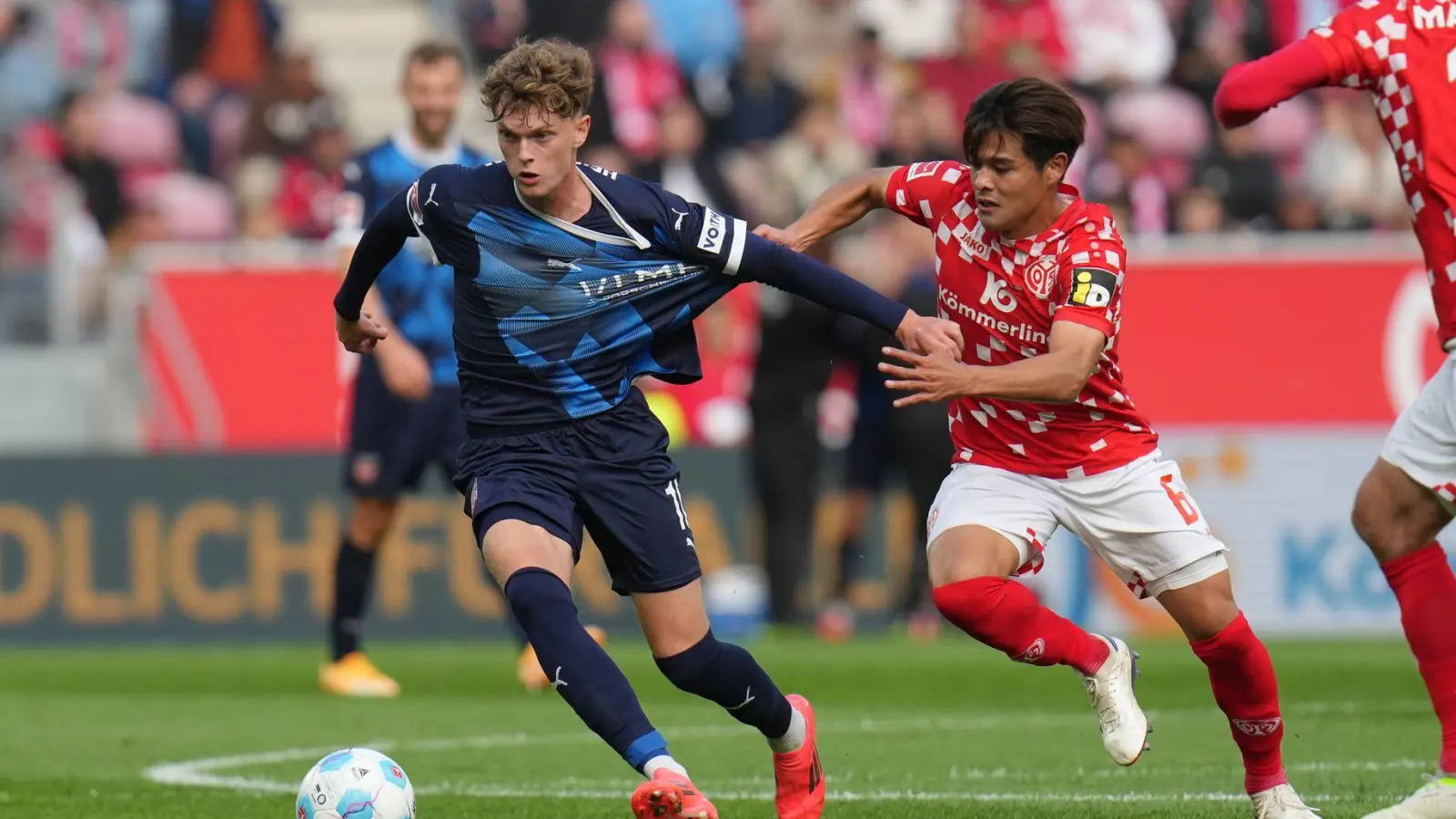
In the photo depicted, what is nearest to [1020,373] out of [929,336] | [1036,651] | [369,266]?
[929,336]

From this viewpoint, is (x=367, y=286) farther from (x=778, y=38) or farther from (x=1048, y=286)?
(x=778, y=38)

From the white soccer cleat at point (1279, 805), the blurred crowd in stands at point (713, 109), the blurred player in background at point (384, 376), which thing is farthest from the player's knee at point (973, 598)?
the blurred crowd in stands at point (713, 109)

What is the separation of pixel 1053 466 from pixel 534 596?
1.58 metres

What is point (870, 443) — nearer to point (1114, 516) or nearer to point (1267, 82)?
point (1114, 516)

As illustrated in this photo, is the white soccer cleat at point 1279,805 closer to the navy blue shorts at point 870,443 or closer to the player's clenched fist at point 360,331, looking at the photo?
the player's clenched fist at point 360,331

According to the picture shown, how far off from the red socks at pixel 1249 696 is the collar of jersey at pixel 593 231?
1904mm

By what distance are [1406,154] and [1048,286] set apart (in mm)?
1004

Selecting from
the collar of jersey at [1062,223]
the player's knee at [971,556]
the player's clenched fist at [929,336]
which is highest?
the collar of jersey at [1062,223]

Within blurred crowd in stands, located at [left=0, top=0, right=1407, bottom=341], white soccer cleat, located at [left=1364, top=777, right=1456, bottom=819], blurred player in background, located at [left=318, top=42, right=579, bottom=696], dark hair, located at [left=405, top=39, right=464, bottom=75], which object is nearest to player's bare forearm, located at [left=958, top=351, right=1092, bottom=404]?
white soccer cleat, located at [left=1364, top=777, right=1456, bottom=819]

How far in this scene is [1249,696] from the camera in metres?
6.20

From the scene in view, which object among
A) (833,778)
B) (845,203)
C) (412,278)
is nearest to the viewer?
(845,203)

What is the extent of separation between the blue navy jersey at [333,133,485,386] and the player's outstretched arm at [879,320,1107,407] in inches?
177

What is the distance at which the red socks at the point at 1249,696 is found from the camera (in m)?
6.16

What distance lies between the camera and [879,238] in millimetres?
14281
